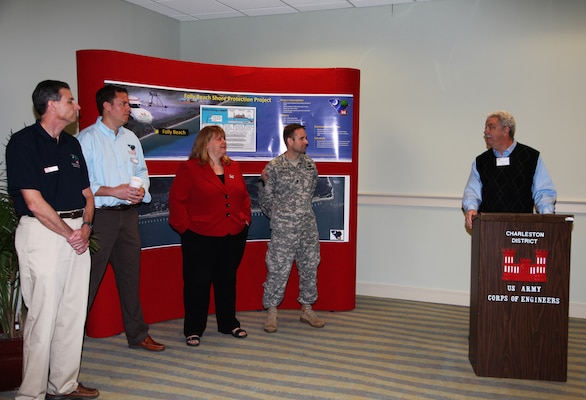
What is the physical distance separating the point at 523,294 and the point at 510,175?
87cm

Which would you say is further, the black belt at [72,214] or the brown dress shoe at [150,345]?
the brown dress shoe at [150,345]

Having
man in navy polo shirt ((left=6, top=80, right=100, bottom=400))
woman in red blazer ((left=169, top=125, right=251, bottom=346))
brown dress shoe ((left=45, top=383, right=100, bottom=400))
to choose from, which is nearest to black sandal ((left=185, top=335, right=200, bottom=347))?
woman in red blazer ((left=169, top=125, right=251, bottom=346))

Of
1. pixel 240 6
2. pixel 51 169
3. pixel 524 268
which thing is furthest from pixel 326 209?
pixel 51 169

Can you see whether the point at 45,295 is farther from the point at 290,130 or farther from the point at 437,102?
the point at 437,102

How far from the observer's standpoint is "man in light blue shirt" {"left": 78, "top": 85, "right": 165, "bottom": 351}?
12.3 ft

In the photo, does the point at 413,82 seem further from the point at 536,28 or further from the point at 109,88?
the point at 109,88

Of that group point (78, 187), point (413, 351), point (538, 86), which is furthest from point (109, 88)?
point (538, 86)

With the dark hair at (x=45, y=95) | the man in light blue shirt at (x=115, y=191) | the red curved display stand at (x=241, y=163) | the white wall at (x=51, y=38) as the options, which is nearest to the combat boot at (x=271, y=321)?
the red curved display stand at (x=241, y=163)

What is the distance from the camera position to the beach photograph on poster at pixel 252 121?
473 centimetres

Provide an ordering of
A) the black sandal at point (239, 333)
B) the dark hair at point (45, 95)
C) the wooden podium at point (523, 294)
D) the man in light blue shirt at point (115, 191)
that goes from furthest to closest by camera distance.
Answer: the black sandal at point (239, 333) < the man in light blue shirt at point (115, 191) < the wooden podium at point (523, 294) < the dark hair at point (45, 95)

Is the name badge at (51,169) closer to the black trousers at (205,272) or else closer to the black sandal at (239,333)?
the black trousers at (205,272)

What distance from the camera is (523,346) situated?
3605mm

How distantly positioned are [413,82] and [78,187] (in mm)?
3697

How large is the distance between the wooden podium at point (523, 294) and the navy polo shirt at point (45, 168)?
249cm
